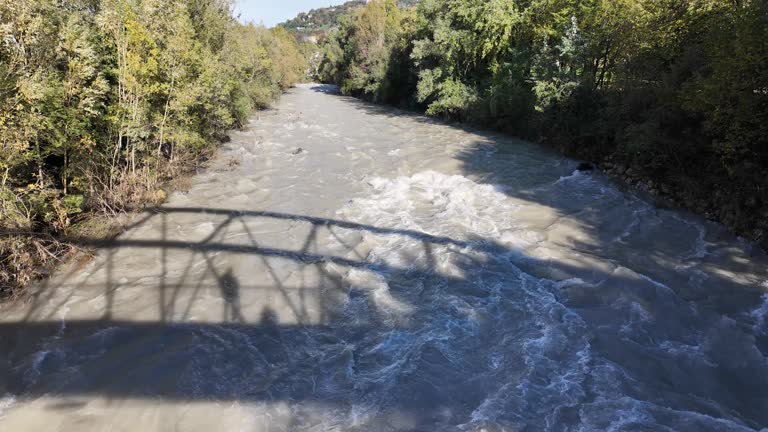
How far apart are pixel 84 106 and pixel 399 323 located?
8.27m

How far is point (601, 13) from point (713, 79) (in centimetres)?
960

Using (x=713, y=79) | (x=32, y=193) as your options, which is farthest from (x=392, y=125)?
(x=32, y=193)

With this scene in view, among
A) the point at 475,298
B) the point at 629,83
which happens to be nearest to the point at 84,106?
the point at 475,298

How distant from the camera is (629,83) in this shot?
13.6 meters

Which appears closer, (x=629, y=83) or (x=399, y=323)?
(x=399, y=323)

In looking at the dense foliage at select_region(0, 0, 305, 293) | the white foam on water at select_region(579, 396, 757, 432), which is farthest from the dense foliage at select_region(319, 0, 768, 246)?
the dense foliage at select_region(0, 0, 305, 293)

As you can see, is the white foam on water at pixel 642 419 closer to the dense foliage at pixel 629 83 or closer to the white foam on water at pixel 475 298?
the white foam on water at pixel 475 298

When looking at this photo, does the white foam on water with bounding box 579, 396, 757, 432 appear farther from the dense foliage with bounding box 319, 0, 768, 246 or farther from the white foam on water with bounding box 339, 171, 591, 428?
the dense foliage with bounding box 319, 0, 768, 246

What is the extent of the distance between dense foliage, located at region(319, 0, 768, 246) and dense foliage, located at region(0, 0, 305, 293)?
45.3 feet

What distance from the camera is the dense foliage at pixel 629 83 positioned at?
31.9 feet

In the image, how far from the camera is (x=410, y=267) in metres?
9.30

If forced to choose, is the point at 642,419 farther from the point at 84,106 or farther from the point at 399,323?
the point at 84,106

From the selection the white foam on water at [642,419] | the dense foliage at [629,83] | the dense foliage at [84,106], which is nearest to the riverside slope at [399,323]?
the white foam on water at [642,419]

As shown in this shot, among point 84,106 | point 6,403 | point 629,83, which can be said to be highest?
point 629,83
